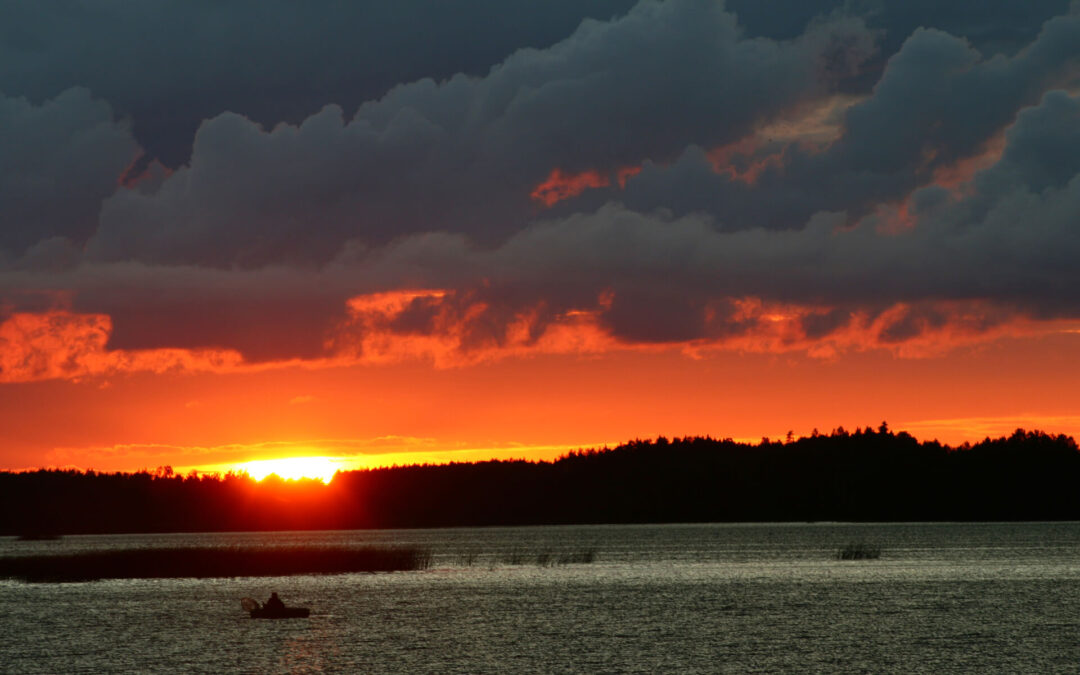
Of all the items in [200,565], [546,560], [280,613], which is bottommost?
[280,613]

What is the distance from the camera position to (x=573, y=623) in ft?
216

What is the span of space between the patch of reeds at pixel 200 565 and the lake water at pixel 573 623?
7.31 meters

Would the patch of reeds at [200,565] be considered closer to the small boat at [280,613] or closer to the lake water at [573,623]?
the lake water at [573,623]

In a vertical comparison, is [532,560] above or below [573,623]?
above

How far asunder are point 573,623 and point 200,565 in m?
66.5

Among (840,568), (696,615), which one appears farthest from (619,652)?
(840,568)

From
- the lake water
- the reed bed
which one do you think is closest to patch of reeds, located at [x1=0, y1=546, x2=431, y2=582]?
the reed bed

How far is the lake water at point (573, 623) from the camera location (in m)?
51.8

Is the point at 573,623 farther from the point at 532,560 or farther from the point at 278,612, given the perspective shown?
the point at 532,560

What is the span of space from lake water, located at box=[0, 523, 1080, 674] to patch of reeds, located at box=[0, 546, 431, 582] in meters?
7.31

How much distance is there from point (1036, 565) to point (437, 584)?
56670 mm

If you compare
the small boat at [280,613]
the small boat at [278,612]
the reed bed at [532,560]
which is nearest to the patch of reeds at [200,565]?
the reed bed at [532,560]

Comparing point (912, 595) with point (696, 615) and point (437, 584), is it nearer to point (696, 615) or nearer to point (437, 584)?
point (696, 615)

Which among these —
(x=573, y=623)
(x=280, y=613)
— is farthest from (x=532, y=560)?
(x=573, y=623)
